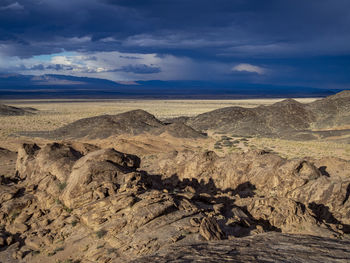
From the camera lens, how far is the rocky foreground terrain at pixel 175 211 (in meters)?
8.48

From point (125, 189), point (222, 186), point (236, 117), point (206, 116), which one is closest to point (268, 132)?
point (236, 117)

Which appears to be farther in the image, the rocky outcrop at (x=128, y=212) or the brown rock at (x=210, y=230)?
the rocky outcrop at (x=128, y=212)

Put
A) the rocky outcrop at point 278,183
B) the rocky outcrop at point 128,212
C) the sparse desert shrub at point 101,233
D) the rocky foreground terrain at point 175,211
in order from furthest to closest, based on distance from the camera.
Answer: the rocky outcrop at point 278,183 < the sparse desert shrub at point 101,233 < the rocky outcrop at point 128,212 < the rocky foreground terrain at point 175,211

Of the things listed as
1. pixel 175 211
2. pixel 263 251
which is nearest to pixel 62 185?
pixel 175 211

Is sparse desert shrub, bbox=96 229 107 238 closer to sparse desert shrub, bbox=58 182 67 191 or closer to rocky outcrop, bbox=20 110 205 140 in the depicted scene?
sparse desert shrub, bbox=58 182 67 191

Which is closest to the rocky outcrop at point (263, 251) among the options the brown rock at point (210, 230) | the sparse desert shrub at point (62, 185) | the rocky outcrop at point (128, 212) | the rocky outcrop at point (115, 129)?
the brown rock at point (210, 230)

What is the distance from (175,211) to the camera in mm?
10875

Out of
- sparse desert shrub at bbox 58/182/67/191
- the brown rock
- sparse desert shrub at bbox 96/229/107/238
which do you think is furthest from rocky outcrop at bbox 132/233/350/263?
sparse desert shrub at bbox 58/182/67/191

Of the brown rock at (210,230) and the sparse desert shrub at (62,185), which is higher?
the brown rock at (210,230)

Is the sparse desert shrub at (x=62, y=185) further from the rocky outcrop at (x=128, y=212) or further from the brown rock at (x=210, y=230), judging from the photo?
the brown rock at (x=210, y=230)

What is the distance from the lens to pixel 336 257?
7.32 m

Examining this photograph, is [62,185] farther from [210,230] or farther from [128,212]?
[210,230]

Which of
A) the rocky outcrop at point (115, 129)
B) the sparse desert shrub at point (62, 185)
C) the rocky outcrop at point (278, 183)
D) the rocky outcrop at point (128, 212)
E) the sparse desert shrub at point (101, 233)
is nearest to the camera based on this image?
the rocky outcrop at point (128, 212)

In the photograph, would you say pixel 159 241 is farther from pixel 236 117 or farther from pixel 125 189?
pixel 236 117
